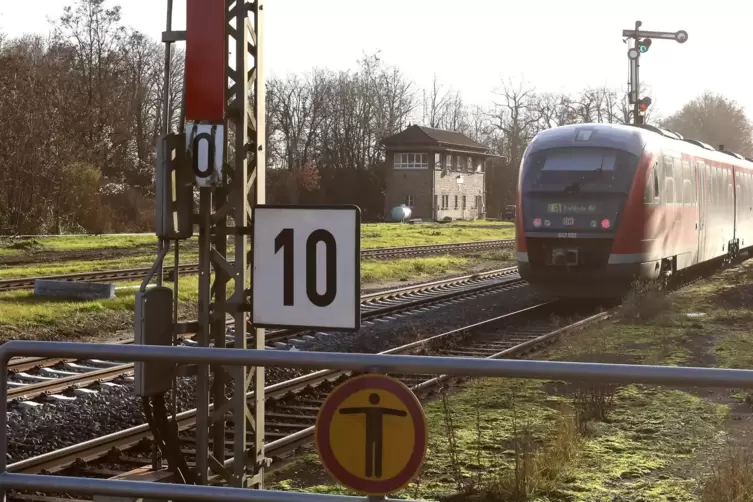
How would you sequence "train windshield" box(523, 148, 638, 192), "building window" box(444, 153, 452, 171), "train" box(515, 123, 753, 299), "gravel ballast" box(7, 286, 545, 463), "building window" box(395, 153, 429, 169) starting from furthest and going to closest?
"building window" box(444, 153, 452, 171), "building window" box(395, 153, 429, 169), "train windshield" box(523, 148, 638, 192), "train" box(515, 123, 753, 299), "gravel ballast" box(7, 286, 545, 463)

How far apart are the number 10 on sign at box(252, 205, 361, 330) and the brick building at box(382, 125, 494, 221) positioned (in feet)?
208

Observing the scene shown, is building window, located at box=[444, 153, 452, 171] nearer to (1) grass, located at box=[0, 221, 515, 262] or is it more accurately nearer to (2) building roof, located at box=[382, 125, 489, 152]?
(2) building roof, located at box=[382, 125, 489, 152]

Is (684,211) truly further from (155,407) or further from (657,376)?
(657,376)

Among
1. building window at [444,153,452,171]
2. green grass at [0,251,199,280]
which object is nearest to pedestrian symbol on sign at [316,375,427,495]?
green grass at [0,251,199,280]

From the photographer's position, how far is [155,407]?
6285mm

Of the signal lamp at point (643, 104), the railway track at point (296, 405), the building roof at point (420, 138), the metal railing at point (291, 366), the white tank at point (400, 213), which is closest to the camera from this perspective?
the metal railing at point (291, 366)

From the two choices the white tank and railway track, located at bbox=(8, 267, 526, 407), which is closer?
railway track, located at bbox=(8, 267, 526, 407)

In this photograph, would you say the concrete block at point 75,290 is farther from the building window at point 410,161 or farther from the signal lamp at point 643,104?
the building window at point 410,161

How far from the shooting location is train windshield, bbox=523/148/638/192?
18.0 meters

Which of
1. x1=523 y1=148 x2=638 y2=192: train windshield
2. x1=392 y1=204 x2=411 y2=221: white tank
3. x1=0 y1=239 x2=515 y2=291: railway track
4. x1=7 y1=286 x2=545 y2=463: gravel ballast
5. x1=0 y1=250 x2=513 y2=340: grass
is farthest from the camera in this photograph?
x1=392 y1=204 x2=411 y2=221: white tank

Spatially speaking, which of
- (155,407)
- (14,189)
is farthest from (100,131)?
(155,407)

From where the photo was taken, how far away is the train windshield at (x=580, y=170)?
1805cm

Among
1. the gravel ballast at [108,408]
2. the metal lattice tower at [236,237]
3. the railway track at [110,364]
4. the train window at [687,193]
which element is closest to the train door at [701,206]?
the train window at [687,193]

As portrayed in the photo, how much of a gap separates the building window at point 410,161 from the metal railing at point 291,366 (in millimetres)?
67499
